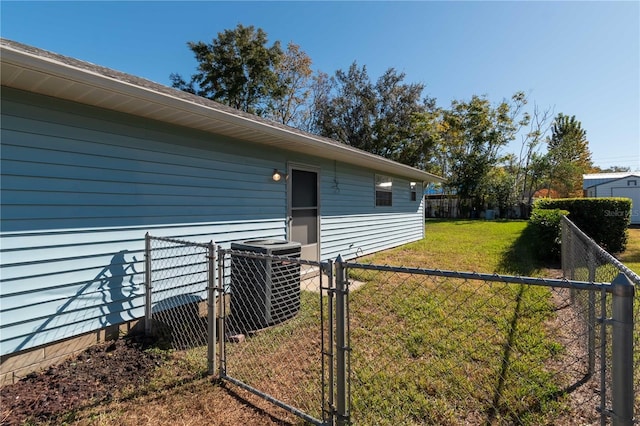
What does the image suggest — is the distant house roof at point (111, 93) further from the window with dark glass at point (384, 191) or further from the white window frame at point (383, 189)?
the window with dark glass at point (384, 191)

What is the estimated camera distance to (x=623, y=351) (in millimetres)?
1228

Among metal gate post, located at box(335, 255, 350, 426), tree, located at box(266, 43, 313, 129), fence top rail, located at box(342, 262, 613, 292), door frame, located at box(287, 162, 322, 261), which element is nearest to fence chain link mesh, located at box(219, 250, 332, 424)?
metal gate post, located at box(335, 255, 350, 426)

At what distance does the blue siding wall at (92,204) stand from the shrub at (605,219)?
31.0 feet

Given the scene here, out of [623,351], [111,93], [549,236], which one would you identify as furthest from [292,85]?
[623,351]

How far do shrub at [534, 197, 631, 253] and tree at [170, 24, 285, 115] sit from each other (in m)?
17.3

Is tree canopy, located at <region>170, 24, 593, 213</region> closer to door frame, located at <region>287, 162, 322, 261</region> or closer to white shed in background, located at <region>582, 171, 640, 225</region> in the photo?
white shed in background, located at <region>582, 171, 640, 225</region>

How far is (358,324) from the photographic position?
12.8 feet

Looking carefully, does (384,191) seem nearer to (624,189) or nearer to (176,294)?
(176,294)

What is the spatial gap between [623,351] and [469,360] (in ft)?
6.64

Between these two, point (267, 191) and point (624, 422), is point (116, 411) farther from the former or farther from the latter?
point (267, 191)

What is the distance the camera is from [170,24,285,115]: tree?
755 inches

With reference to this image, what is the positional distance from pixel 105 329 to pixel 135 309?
1.11 feet

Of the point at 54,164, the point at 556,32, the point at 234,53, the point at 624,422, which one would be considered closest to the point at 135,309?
the point at 54,164

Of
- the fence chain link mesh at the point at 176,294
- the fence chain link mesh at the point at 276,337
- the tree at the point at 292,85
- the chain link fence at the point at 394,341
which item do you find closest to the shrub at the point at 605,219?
the chain link fence at the point at 394,341
